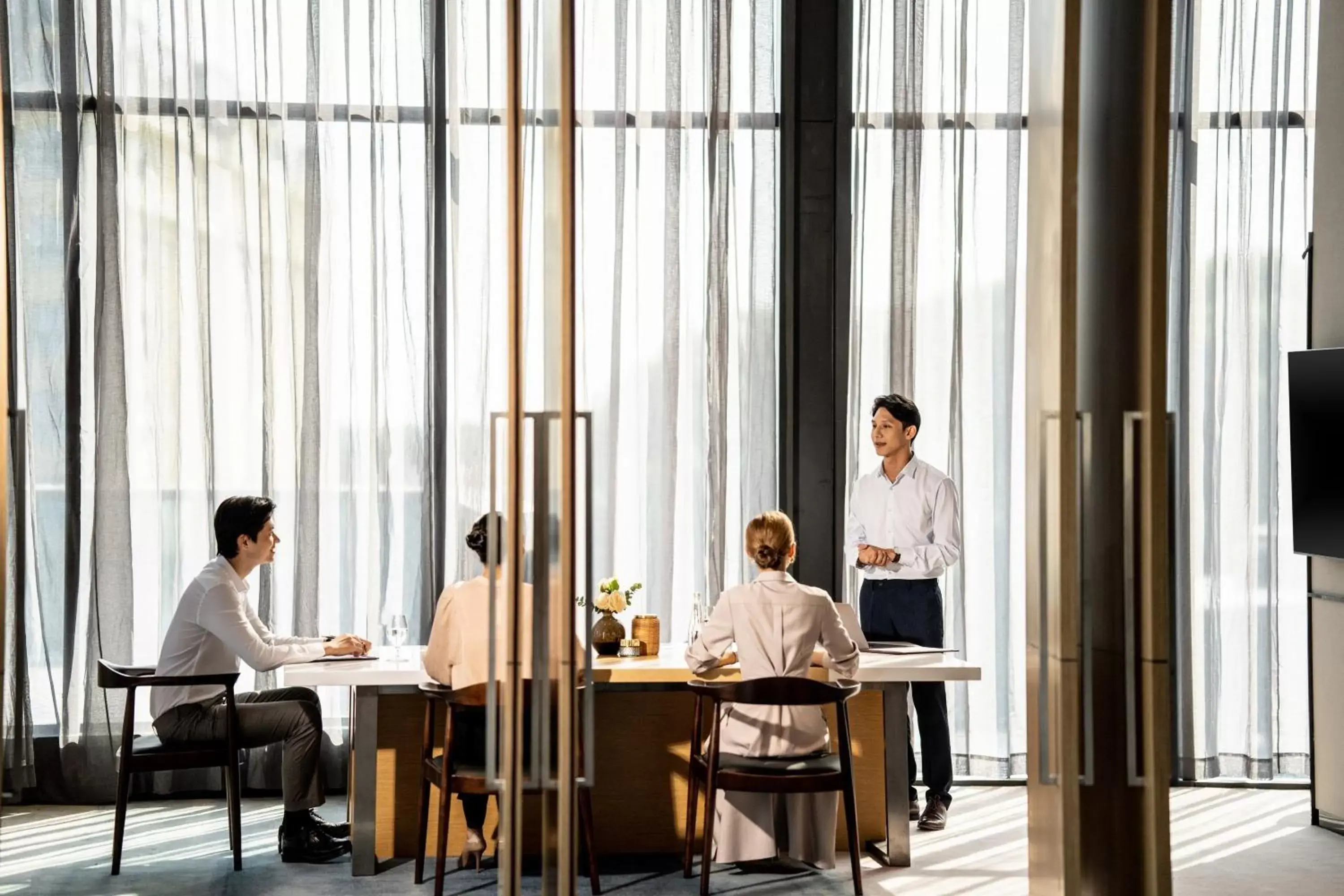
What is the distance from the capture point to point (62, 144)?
17.4 ft

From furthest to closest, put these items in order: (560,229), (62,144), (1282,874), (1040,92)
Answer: (62,144)
(1282,874)
(1040,92)
(560,229)

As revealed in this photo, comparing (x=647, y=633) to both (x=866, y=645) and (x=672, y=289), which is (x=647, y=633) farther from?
(x=672, y=289)

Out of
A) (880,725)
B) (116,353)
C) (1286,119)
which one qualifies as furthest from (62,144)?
(1286,119)

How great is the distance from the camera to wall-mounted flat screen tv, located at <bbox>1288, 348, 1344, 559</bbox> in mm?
4836

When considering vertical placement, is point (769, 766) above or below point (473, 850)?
above

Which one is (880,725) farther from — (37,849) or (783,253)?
(37,849)

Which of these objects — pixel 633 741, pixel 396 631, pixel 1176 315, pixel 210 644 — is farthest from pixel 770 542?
pixel 1176 315

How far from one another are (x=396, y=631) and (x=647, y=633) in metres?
0.86

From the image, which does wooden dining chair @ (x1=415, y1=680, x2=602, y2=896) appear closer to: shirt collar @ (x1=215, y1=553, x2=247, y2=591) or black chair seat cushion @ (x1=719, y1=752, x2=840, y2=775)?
black chair seat cushion @ (x1=719, y1=752, x2=840, y2=775)

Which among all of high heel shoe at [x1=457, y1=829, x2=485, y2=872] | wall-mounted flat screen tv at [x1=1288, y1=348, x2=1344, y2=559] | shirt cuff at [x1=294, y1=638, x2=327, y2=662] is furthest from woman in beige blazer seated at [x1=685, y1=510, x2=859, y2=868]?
wall-mounted flat screen tv at [x1=1288, y1=348, x2=1344, y2=559]

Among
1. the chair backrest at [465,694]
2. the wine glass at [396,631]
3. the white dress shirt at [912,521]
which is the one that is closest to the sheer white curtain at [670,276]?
the white dress shirt at [912,521]

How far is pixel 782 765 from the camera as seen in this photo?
400 cm

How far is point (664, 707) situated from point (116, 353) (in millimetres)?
2735

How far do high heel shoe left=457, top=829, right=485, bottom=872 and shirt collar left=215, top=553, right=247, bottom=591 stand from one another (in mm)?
1133
